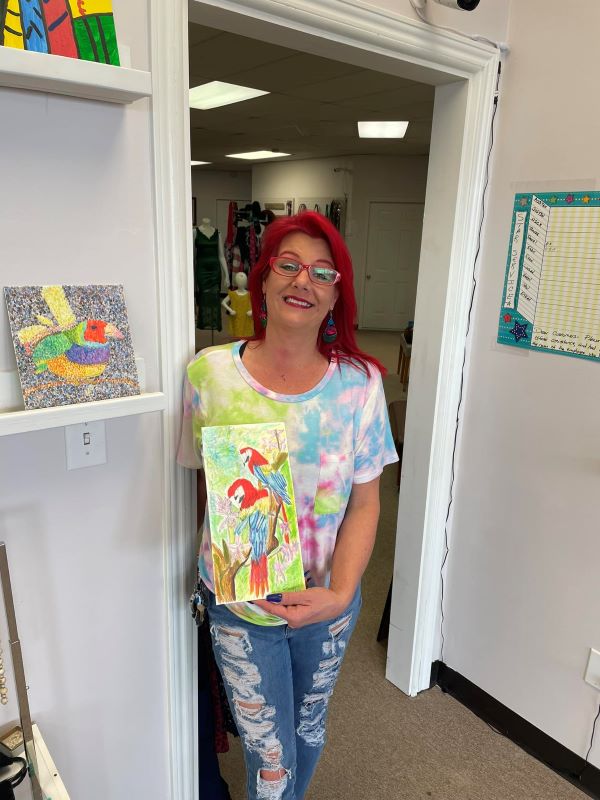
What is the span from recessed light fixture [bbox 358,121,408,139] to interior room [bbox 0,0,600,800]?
14.3 feet

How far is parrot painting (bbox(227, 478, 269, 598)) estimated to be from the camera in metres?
1.08

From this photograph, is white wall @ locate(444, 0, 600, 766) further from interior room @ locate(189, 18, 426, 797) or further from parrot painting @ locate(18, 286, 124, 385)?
parrot painting @ locate(18, 286, 124, 385)

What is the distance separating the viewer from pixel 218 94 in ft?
15.3

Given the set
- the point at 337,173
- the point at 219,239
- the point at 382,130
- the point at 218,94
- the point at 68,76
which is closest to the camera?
the point at 68,76

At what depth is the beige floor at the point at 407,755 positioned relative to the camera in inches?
68.4

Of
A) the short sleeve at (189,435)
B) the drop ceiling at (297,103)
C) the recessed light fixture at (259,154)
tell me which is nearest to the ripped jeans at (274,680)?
the short sleeve at (189,435)

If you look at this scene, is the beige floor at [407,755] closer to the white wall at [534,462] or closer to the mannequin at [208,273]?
the white wall at [534,462]

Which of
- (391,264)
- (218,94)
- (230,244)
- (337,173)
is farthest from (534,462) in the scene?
(337,173)

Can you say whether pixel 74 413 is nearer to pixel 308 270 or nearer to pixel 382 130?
pixel 308 270

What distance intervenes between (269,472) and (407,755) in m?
1.34

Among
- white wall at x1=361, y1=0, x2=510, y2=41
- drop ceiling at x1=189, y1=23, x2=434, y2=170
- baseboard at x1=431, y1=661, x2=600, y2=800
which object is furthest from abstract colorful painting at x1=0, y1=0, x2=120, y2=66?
drop ceiling at x1=189, y1=23, x2=434, y2=170

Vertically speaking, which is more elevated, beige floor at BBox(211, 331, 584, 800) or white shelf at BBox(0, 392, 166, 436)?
white shelf at BBox(0, 392, 166, 436)

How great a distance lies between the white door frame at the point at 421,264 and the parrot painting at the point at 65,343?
190 millimetres

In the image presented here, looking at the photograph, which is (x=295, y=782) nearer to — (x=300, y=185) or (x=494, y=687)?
(x=494, y=687)
